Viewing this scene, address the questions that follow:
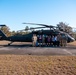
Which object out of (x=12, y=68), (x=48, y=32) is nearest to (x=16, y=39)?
(x=48, y=32)

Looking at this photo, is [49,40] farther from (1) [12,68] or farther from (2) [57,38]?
(1) [12,68]

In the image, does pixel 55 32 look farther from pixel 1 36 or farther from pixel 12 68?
pixel 12 68

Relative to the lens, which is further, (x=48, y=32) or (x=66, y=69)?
(x=48, y=32)

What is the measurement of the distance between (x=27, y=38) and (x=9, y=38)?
2.82 metres

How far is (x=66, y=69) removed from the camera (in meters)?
9.08

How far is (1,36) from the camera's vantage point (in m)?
28.2

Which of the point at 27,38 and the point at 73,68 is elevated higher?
the point at 27,38

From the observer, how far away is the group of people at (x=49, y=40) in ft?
82.7

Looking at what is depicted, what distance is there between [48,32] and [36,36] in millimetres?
1819

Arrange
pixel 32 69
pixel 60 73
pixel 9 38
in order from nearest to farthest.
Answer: pixel 60 73
pixel 32 69
pixel 9 38

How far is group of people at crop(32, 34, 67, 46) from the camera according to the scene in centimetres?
2520

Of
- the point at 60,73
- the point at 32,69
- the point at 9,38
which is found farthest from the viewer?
the point at 9,38

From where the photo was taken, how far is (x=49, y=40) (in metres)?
25.9

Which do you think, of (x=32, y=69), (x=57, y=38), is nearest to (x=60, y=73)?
(x=32, y=69)
